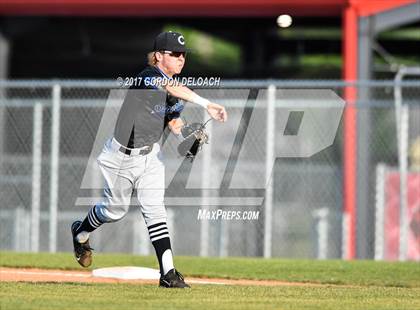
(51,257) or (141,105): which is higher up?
(141,105)

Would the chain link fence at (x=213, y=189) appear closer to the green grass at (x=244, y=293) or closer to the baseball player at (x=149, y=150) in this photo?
the green grass at (x=244, y=293)

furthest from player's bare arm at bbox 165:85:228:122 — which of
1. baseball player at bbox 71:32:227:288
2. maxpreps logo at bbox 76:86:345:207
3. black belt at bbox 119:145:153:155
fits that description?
maxpreps logo at bbox 76:86:345:207

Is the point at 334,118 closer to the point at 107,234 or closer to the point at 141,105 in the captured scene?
the point at 107,234

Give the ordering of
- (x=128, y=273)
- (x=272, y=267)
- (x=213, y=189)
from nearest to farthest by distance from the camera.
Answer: (x=128, y=273) → (x=272, y=267) → (x=213, y=189)

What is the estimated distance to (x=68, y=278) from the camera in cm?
1078

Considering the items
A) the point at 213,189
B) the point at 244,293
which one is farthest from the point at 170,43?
the point at 213,189

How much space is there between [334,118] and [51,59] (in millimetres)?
11950

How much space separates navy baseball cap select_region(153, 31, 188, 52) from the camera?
9.00m

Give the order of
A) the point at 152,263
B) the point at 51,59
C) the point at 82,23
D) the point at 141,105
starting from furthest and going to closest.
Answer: the point at 51,59 < the point at 82,23 < the point at 152,263 < the point at 141,105

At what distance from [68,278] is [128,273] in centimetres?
61

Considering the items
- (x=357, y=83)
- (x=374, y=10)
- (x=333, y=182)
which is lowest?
(x=333, y=182)

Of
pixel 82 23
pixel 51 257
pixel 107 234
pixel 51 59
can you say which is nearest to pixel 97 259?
pixel 51 257

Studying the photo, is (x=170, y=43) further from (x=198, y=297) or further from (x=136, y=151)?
(x=198, y=297)

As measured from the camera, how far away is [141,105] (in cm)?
909
